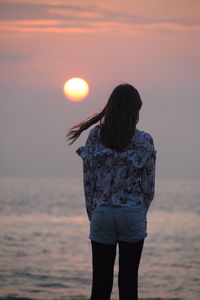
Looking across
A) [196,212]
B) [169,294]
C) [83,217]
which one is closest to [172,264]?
[169,294]

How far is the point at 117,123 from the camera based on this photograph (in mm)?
4957

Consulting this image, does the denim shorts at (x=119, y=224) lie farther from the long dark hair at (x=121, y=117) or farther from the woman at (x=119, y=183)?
the long dark hair at (x=121, y=117)

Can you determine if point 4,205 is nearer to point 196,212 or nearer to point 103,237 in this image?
point 196,212

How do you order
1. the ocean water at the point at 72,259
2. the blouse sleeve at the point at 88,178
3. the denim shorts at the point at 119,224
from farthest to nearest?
the ocean water at the point at 72,259
the blouse sleeve at the point at 88,178
the denim shorts at the point at 119,224

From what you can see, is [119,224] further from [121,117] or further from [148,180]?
[121,117]

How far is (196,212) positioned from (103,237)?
70813 mm

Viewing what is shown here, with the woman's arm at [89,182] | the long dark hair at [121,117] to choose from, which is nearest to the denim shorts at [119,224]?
the woman's arm at [89,182]

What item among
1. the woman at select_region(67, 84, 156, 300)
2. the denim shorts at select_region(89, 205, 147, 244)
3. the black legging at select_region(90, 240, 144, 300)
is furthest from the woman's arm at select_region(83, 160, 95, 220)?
the black legging at select_region(90, 240, 144, 300)

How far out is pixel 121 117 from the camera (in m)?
4.95

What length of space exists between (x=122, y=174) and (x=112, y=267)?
2.11 ft

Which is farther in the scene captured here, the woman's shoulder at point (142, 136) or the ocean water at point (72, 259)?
the ocean water at point (72, 259)

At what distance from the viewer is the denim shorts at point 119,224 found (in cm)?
485

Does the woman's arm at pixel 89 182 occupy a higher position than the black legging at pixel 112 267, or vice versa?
the woman's arm at pixel 89 182

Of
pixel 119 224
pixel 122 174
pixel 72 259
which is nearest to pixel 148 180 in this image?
pixel 122 174
